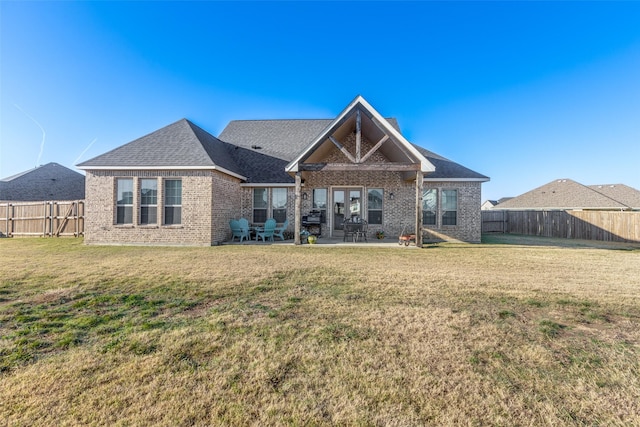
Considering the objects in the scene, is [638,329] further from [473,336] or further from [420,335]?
[420,335]

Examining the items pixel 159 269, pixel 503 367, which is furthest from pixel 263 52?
pixel 503 367

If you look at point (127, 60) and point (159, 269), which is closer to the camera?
point (159, 269)

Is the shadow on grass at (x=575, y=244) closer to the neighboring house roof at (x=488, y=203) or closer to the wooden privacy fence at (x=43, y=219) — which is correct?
the wooden privacy fence at (x=43, y=219)

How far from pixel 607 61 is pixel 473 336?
66.9 ft

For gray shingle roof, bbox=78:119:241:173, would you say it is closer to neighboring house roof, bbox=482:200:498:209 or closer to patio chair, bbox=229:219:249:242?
patio chair, bbox=229:219:249:242

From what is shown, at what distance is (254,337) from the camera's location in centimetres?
328

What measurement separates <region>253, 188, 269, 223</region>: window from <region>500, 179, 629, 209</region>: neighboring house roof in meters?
29.1

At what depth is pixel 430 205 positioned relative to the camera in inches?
567

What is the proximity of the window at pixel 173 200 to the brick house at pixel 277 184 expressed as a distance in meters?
0.04

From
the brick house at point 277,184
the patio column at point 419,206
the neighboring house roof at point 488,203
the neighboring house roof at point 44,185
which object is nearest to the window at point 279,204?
the brick house at point 277,184

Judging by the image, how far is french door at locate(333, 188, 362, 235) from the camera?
14523 millimetres

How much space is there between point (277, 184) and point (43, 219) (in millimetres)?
13495

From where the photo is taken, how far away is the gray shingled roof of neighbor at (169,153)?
37.9 ft

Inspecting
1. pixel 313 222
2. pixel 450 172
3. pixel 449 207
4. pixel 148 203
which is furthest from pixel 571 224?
pixel 148 203
